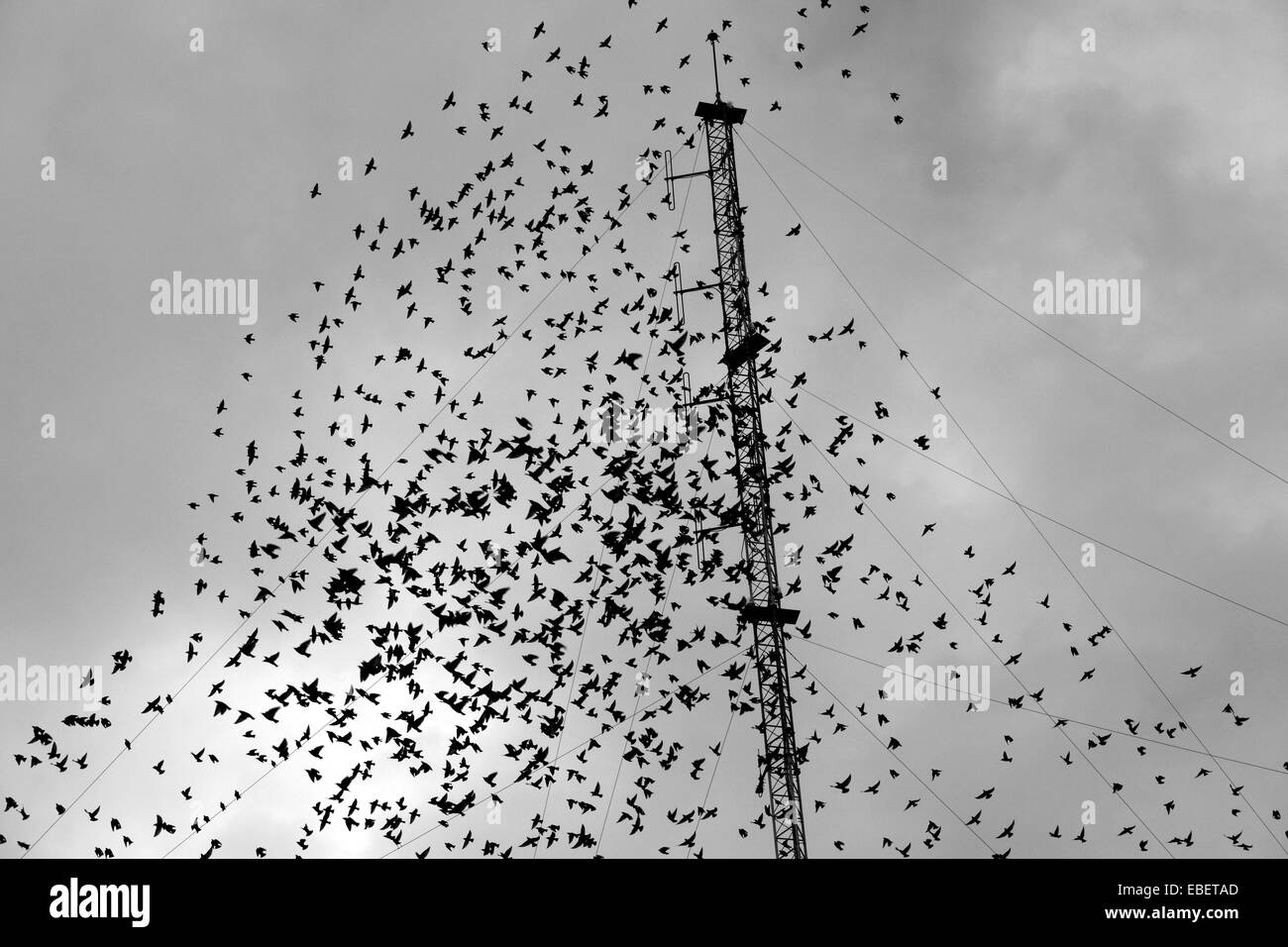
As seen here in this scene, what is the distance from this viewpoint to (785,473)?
100ft

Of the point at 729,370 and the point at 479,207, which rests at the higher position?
the point at 479,207

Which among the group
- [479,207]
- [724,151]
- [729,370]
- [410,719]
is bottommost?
[410,719]

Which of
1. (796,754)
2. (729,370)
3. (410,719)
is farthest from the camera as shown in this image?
(729,370)

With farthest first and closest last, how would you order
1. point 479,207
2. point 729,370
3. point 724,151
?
point 724,151
point 729,370
point 479,207
